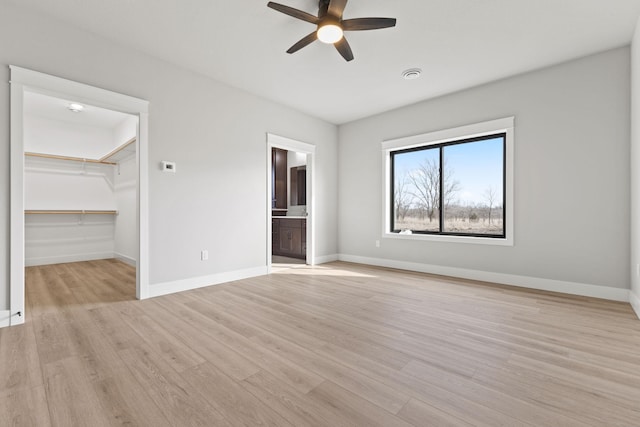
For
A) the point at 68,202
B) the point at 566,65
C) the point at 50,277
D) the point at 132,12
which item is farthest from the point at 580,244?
the point at 68,202

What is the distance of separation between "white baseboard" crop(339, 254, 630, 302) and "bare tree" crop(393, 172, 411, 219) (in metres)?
0.90

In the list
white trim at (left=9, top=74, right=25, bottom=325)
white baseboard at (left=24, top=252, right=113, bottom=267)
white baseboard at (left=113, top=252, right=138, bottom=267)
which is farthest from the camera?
white baseboard at (left=113, top=252, right=138, bottom=267)

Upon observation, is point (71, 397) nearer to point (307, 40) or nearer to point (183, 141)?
point (183, 141)

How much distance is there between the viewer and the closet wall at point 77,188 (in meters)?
5.00

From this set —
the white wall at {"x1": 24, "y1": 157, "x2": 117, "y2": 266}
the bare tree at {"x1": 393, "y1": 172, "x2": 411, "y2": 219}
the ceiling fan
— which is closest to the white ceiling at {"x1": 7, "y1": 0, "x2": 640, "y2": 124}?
the ceiling fan

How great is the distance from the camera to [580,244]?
3.30m

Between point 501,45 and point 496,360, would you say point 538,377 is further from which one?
point 501,45

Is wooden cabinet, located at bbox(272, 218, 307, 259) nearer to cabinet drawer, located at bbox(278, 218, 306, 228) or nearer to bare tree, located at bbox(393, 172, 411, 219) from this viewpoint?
cabinet drawer, located at bbox(278, 218, 306, 228)

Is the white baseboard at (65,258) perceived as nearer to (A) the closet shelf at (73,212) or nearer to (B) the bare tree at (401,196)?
(A) the closet shelf at (73,212)

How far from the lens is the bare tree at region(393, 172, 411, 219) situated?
16.5 ft

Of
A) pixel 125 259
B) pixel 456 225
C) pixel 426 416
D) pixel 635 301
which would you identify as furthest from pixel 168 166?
pixel 635 301

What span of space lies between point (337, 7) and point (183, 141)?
2.34 meters

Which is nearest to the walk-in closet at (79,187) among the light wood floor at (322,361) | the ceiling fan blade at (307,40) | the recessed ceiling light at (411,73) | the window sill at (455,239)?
the light wood floor at (322,361)

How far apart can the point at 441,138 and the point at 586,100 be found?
1.62m
